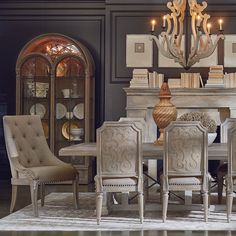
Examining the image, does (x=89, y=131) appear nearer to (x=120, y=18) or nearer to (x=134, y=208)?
Result: (x=120, y=18)

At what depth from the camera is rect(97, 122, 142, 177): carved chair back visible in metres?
5.08

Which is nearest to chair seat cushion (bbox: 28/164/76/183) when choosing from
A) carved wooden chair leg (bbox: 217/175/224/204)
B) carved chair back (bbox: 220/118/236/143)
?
carved wooden chair leg (bbox: 217/175/224/204)

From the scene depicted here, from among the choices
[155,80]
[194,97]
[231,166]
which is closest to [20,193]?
[155,80]

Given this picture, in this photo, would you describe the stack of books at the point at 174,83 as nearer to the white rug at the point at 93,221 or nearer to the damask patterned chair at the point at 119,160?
the white rug at the point at 93,221

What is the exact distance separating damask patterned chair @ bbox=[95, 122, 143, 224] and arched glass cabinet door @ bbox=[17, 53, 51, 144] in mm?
3563

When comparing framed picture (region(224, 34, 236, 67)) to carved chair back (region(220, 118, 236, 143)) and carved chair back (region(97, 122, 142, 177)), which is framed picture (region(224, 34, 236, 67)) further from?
carved chair back (region(97, 122, 142, 177))

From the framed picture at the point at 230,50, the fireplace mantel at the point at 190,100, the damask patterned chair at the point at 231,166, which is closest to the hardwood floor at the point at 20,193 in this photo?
the fireplace mantel at the point at 190,100

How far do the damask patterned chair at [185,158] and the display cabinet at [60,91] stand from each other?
3392 mm

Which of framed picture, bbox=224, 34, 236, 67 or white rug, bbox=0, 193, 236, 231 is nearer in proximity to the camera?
white rug, bbox=0, 193, 236, 231

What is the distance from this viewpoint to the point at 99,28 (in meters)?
8.91

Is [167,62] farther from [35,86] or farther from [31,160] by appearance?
[31,160]

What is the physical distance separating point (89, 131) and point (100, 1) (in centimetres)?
196

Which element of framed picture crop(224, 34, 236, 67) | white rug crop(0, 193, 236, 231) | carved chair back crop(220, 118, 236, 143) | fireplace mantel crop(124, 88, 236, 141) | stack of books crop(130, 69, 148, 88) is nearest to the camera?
white rug crop(0, 193, 236, 231)

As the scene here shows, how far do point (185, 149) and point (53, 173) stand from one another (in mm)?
1384
